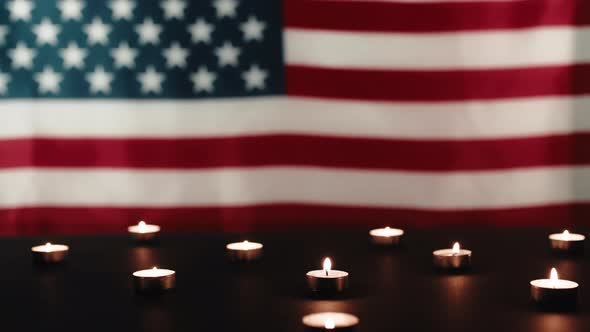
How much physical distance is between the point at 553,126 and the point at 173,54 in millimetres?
1341

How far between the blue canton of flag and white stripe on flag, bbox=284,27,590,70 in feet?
0.42

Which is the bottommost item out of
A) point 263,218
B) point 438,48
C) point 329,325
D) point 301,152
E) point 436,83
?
point 329,325

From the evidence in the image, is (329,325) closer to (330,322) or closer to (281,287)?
(330,322)

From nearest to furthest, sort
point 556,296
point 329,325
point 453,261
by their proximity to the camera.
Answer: point 329,325
point 556,296
point 453,261

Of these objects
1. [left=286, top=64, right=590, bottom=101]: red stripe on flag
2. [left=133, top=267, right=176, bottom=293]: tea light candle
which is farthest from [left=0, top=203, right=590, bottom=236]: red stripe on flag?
[left=133, top=267, right=176, bottom=293]: tea light candle

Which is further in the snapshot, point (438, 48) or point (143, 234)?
point (438, 48)

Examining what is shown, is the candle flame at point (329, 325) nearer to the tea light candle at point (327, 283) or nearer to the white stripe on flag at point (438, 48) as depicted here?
the tea light candle at point (327, 283)

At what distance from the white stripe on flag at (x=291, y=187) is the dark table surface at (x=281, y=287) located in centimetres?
91

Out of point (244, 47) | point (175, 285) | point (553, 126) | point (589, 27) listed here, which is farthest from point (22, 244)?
point (589, 27)

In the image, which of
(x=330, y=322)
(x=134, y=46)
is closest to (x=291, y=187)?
(x=134, y=46)

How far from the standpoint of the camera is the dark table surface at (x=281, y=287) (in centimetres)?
104

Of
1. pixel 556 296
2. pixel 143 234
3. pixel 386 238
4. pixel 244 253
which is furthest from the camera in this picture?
pixel 143 234

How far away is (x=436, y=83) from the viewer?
271 centimetres

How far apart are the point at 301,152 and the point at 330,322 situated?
5.94 feet
